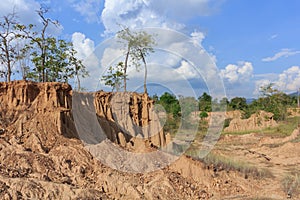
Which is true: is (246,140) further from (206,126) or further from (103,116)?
(103,116)

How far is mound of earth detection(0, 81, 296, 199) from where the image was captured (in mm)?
8586

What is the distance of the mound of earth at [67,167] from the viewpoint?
338 inches

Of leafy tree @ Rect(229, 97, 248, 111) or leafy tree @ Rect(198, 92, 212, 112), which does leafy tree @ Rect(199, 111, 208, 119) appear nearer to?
leafy tree @ Rect(198, 92, 212, 112)

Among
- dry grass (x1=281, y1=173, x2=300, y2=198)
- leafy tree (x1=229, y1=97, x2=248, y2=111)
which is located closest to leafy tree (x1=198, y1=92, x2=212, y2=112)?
leafy tree (x1=229, y1=97, x2=248, y2=111)

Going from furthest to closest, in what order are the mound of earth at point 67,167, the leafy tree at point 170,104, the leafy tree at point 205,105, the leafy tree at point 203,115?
the leafy tree at point 205,105 < the leafy tree at point 203,115 < the leafy tree at point 170,104 < the mound of earth at point 67,167

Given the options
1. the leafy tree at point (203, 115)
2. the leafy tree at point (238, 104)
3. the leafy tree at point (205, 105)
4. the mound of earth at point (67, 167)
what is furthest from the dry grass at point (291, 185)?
the leafy tree at point (238, 104)

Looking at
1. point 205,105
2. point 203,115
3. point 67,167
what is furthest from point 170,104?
point 67,167

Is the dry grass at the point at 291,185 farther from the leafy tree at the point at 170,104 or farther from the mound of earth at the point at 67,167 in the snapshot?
the leafy tree at the point at 170,104

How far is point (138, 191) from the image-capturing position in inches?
359

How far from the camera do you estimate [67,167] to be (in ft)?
31.7

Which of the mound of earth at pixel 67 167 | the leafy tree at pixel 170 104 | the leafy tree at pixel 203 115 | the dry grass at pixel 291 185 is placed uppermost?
the leafy tree at pixel 170 104

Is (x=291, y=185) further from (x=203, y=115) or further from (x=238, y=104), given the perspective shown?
(x=238, y=104)

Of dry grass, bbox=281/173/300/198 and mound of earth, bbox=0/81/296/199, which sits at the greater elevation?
mound of earth, bbox=0/81/296/199

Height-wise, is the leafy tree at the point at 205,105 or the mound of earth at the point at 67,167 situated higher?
the leafy tree at the point at 205,105
